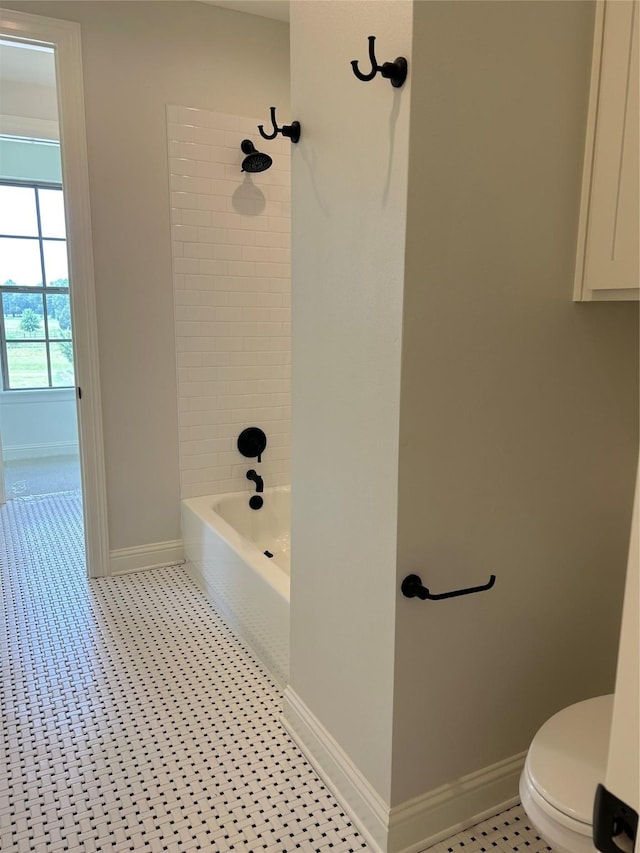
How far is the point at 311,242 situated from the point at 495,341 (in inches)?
22.5

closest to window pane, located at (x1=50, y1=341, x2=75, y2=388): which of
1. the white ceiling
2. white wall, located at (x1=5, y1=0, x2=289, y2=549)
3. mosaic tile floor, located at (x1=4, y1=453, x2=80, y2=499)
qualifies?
mosaic tile floor, located at (x1=4, y1=453, x2=80, y2=499)

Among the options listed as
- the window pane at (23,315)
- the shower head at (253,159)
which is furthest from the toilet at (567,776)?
the window pane at (23,315)

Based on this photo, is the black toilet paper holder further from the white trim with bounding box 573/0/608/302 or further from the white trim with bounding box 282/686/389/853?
the white trim with bounding box 573/0/608/302

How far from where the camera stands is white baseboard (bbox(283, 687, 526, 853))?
5.09 ft

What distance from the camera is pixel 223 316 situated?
10.4ft

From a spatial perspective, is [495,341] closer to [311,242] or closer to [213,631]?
[311,242]

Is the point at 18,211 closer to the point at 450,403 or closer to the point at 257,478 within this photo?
the point at 257,478

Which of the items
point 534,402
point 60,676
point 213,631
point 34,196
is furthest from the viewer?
point 34,196

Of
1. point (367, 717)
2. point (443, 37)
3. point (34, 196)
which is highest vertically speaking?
point (34, 196)

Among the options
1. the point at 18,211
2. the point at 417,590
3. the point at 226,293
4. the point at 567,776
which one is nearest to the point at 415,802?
the point at 567,776

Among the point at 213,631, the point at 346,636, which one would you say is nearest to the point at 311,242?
the point at 346,636

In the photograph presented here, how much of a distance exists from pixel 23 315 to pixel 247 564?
14.7 ft

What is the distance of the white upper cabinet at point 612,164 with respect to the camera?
4.22 feet

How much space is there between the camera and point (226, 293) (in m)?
3.15
